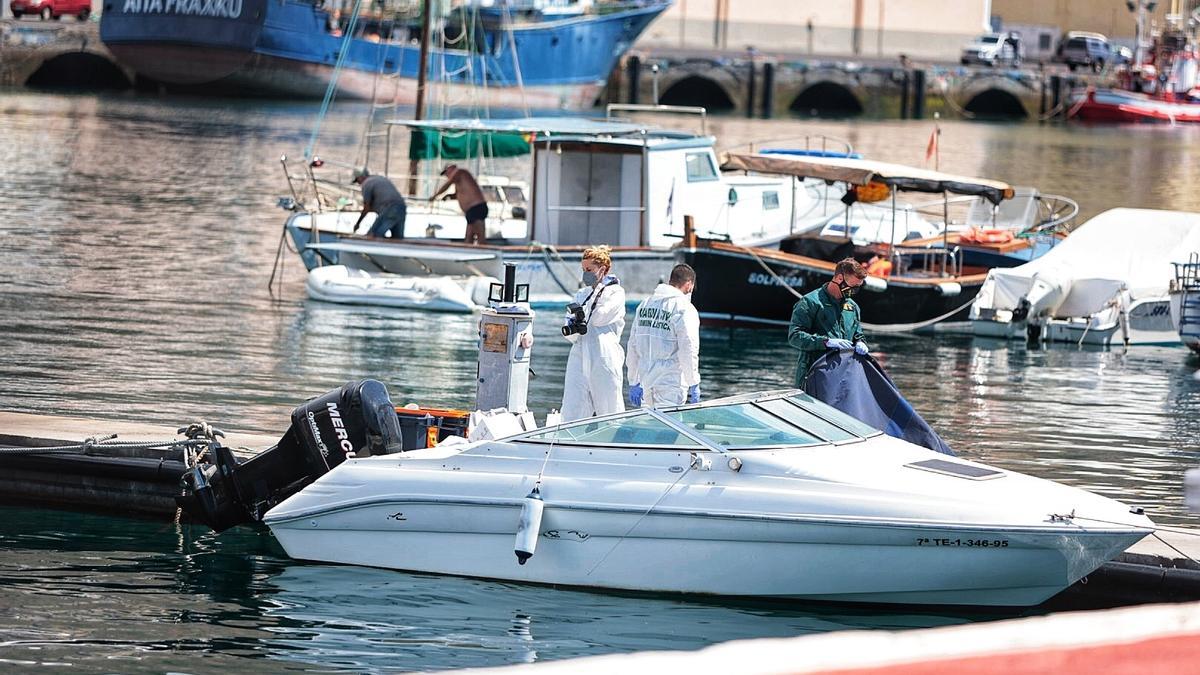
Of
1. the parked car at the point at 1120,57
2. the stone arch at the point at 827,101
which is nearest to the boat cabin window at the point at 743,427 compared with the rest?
the stone arch at the point at 827,101

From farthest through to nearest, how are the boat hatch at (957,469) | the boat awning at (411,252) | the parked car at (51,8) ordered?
the parked car at (51,8), the boat awning at (411,252), the boat hatch at (957,469)

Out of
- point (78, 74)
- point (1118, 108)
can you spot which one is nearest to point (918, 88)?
point (1118, 108)

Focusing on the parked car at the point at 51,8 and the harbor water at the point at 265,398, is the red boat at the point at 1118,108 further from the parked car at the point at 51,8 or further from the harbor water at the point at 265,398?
the parked car at the point at 51,8

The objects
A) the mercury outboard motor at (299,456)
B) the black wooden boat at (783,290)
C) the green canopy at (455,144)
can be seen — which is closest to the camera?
the mercury outboard motor at (299,456)

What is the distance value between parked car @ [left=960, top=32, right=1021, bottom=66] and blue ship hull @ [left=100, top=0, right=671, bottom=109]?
71.6 ft

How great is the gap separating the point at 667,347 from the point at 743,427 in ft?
4.91

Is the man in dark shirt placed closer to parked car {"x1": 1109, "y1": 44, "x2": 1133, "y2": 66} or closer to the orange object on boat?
the orange object on boat

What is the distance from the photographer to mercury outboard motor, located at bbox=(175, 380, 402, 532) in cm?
1141

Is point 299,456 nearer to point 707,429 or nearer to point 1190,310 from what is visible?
point 707,429

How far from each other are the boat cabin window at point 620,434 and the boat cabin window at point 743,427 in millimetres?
126

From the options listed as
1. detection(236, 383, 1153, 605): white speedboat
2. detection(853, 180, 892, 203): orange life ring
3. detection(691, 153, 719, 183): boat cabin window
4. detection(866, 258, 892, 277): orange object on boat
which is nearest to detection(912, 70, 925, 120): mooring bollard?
detection(853, 180, 892, 203): orange life ring

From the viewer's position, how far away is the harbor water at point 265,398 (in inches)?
392

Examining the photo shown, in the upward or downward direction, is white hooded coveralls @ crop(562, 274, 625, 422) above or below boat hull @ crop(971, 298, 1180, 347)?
above

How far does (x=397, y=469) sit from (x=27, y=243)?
2008 cm
